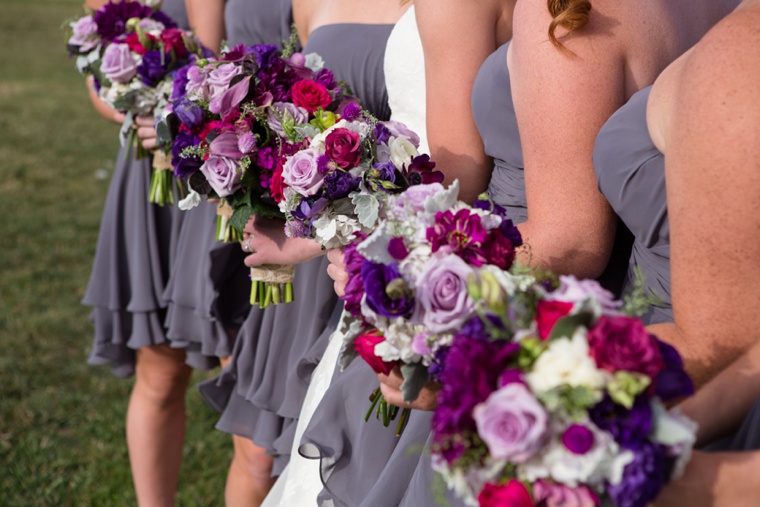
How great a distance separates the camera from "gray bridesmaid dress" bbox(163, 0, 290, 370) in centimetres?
369

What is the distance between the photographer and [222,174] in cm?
253

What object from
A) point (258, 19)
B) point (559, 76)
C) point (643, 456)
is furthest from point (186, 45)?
point (643, 456)

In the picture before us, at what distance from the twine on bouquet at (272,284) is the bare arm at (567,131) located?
3.83ft

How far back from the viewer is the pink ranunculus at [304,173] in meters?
2.22

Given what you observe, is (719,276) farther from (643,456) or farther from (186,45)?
(186,45)

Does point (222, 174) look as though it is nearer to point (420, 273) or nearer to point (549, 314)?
point (420, 273)

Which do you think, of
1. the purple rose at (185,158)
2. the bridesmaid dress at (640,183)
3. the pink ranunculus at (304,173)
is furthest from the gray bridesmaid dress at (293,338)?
the bridesmaid dress at (640,183)

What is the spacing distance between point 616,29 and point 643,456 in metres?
1.11

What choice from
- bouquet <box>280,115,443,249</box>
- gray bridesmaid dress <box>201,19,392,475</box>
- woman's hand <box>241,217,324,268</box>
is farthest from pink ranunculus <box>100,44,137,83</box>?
bouquet <box>280,115,443,249</box>

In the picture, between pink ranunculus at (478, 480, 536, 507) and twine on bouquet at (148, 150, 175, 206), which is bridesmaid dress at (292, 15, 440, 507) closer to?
pink ranunculus at (478, 480, 536, 507)

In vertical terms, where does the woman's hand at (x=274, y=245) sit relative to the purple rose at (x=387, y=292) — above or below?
below

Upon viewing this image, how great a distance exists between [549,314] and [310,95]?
1347mm

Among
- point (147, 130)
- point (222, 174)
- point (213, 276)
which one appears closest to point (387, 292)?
point (222, 174)

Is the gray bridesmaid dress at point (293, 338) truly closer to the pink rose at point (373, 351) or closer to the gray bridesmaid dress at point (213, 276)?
the gray bridesmaid dress at point (213, 276)
